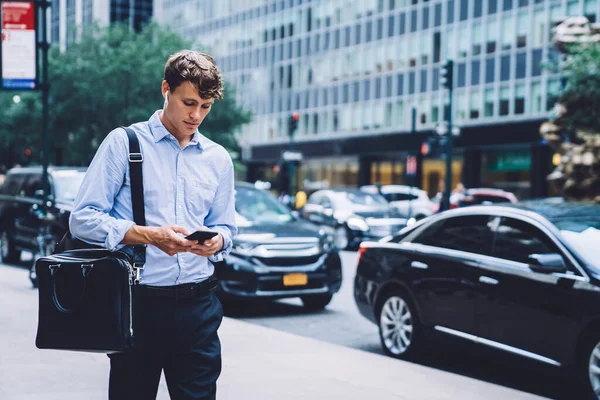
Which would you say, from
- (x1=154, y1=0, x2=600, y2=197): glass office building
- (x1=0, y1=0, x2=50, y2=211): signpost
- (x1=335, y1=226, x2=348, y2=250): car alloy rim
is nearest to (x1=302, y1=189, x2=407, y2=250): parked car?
(x1=335, y1=226, x2=348, y2=250): car alloy rim

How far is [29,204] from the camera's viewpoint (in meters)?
16.6

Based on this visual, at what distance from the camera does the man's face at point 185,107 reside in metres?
3.24

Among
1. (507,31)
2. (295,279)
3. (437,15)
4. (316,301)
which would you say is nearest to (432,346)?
(295,279)

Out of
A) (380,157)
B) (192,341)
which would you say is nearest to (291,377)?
(192,341)

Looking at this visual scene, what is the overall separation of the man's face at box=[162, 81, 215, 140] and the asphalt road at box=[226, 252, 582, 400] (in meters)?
4.28

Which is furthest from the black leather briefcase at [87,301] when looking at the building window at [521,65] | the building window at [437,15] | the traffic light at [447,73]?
the building window at [437,15]

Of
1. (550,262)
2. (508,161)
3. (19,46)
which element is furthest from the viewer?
(508,161)

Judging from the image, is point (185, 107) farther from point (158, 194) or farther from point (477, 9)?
point (477, 9)

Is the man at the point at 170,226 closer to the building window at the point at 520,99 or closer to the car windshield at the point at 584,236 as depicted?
the car windshield at the point at 584,236

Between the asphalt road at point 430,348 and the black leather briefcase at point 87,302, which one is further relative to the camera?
the asphalt road at point 430,348

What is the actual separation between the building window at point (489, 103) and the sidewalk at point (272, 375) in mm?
37488

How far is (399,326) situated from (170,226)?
541 centimetres

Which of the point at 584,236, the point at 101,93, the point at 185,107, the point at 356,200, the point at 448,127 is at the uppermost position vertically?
the point at 101,93

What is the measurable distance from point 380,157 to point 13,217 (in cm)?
3772
